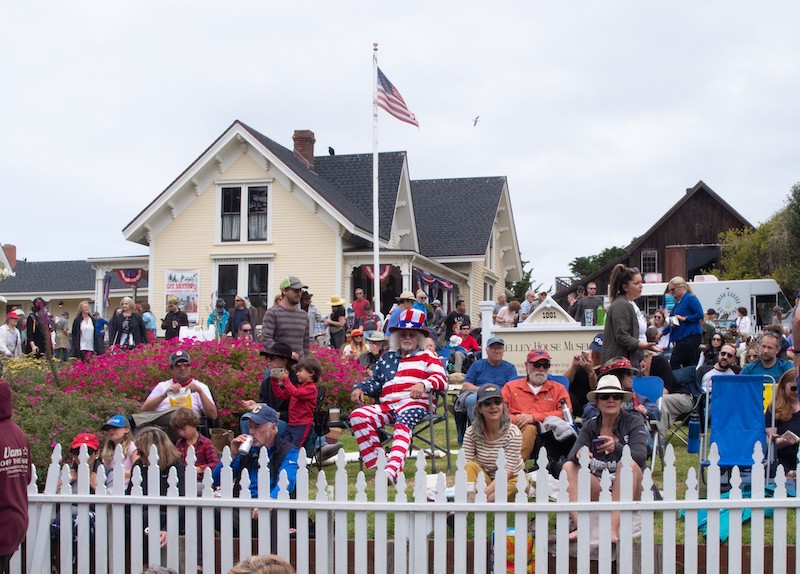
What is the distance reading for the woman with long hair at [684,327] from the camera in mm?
12789

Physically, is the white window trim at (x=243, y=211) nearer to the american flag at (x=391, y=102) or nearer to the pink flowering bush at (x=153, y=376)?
the american flag at (x=391, y=102)

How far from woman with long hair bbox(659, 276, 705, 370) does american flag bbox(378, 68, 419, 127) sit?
13.1 m

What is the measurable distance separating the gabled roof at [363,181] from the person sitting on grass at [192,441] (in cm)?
2359

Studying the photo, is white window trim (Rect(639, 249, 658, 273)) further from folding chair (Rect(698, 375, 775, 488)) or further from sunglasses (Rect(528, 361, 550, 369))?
folding chair (Rect(698, 375, 775, 488))

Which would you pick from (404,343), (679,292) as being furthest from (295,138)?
(404,343)

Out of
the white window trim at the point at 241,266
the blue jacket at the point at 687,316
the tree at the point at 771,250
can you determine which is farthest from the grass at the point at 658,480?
the tree at the point at 771,250

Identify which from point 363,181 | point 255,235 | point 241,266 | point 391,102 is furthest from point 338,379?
point 363,181

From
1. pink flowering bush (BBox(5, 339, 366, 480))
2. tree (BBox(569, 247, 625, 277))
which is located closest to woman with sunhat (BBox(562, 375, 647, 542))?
pink flowering bush (BBox(5, 339, 366, 480))

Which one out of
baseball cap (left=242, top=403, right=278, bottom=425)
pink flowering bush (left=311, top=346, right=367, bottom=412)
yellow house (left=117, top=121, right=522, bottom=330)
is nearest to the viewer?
baseball cap (left=242, top=403, right=278, bottom=425)

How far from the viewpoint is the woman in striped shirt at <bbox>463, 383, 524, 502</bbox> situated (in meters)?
7.62

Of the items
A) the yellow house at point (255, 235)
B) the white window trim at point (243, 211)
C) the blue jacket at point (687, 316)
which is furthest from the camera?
the white window trim at point (243, 211)

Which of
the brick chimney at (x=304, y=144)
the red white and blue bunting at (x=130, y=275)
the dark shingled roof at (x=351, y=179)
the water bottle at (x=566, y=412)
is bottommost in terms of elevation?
the water bottle at (x=566, y=412)

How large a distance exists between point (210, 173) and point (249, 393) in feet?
67.0

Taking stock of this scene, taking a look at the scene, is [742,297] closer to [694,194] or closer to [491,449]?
[694,194]
